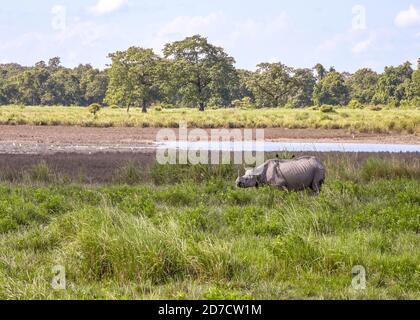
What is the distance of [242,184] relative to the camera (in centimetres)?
1348

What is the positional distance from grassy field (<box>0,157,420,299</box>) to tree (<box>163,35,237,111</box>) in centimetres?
5310

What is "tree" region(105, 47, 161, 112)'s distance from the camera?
208 feet

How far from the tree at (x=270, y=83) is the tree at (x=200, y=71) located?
425 centimetres

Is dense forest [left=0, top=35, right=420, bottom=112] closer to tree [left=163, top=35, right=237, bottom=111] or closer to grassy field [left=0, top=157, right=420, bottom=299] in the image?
tree [left=163, top=35, right=237, bottom=111]

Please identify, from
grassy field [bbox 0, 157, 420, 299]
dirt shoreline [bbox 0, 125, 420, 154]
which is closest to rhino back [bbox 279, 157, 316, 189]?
grassy field [bbox 0, 157, 420, 299]

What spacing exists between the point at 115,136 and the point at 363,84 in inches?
2248

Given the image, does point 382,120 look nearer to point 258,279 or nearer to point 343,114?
point 343,114

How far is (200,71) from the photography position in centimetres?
6456

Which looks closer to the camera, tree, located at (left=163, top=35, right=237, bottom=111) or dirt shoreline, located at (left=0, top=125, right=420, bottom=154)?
dirt shoreline, located at (left=0, top=125, right=420, bottom=154)

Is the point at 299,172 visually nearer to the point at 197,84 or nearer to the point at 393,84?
the point at 197,84

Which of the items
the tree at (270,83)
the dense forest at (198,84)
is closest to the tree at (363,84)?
the dense forest at (198,84)

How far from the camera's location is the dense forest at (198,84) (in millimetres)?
64312
